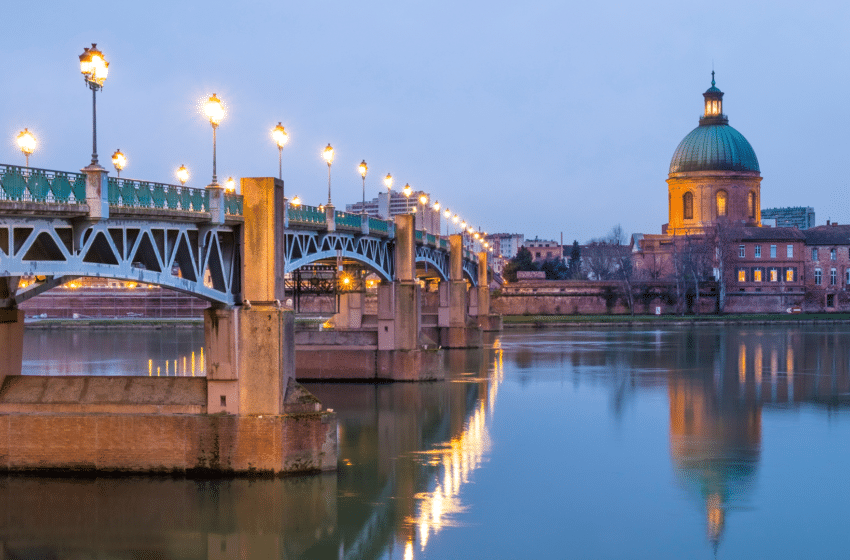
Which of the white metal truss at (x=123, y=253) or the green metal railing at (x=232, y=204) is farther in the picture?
the green metal railing at (x=232, y=204)

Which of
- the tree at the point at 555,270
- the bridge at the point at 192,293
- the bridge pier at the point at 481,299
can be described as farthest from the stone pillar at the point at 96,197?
the tree at the point at 555,270

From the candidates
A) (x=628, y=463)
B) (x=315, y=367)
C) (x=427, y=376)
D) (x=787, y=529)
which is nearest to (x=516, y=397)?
(x=427, y=376)

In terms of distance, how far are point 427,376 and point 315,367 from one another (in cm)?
524

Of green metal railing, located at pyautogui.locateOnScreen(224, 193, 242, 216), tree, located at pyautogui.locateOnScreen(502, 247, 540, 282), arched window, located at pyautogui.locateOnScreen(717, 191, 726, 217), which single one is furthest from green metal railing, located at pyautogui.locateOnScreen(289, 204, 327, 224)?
tree, located at pyautogui.locateOnScreen(502, 247, 540, 282)

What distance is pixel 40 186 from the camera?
2148 cm

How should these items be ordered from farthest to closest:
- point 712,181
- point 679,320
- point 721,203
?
1. point 721,203
2. point 712,181
3. point 679,320

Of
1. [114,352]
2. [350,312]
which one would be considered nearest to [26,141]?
[350,312]

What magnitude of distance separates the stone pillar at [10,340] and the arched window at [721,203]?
11883 centimetres

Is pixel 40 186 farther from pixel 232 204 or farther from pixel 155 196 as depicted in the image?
pixel 232 204

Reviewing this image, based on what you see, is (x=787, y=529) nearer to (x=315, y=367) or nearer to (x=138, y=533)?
(x=138, y=533)

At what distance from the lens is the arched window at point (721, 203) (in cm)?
13450

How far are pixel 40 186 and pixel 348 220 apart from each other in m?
21.0

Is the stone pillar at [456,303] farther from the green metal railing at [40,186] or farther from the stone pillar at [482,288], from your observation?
the green metal railing at [40,186]

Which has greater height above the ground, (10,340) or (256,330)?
(256,330)
